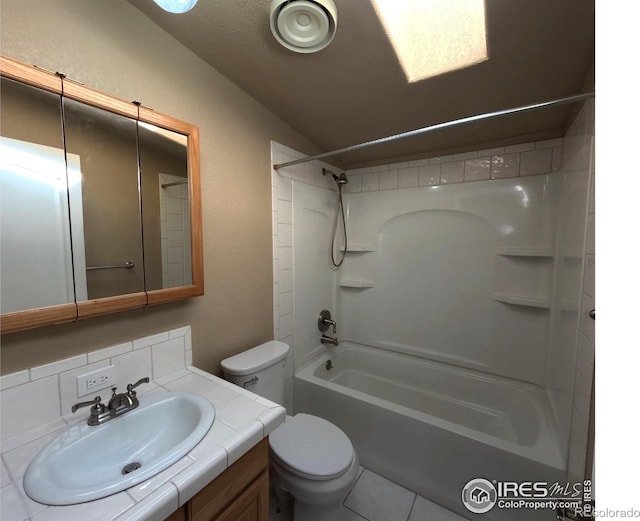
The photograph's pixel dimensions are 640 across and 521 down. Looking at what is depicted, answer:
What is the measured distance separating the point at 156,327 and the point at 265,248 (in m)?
0.79

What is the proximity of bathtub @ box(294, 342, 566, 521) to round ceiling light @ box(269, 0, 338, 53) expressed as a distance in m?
1.97

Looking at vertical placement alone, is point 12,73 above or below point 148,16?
below

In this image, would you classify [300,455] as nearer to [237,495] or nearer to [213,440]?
[237,495]

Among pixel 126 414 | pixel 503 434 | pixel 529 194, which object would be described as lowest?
pixel 503 434

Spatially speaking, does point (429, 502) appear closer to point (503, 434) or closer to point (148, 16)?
point (503, 434)

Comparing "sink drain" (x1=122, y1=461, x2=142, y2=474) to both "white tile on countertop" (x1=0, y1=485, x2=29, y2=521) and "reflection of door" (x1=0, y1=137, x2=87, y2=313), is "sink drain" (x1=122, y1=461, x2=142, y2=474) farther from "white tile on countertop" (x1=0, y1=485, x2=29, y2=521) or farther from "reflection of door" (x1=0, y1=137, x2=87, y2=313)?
"reflection of door" (x1=0, y1=137, x2=87, y2=313)

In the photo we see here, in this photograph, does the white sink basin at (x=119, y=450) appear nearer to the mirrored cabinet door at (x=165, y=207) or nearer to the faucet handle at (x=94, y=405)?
the faucet handle at (x=94, y=405)

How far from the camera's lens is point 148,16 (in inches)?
46.8

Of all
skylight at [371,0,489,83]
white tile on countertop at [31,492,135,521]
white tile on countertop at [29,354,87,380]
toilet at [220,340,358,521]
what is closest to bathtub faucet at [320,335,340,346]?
toilet at [220,340,358,521]

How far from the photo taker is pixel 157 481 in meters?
0.71

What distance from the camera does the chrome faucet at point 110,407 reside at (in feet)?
3.09

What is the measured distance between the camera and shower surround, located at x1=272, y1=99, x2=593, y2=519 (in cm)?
147
